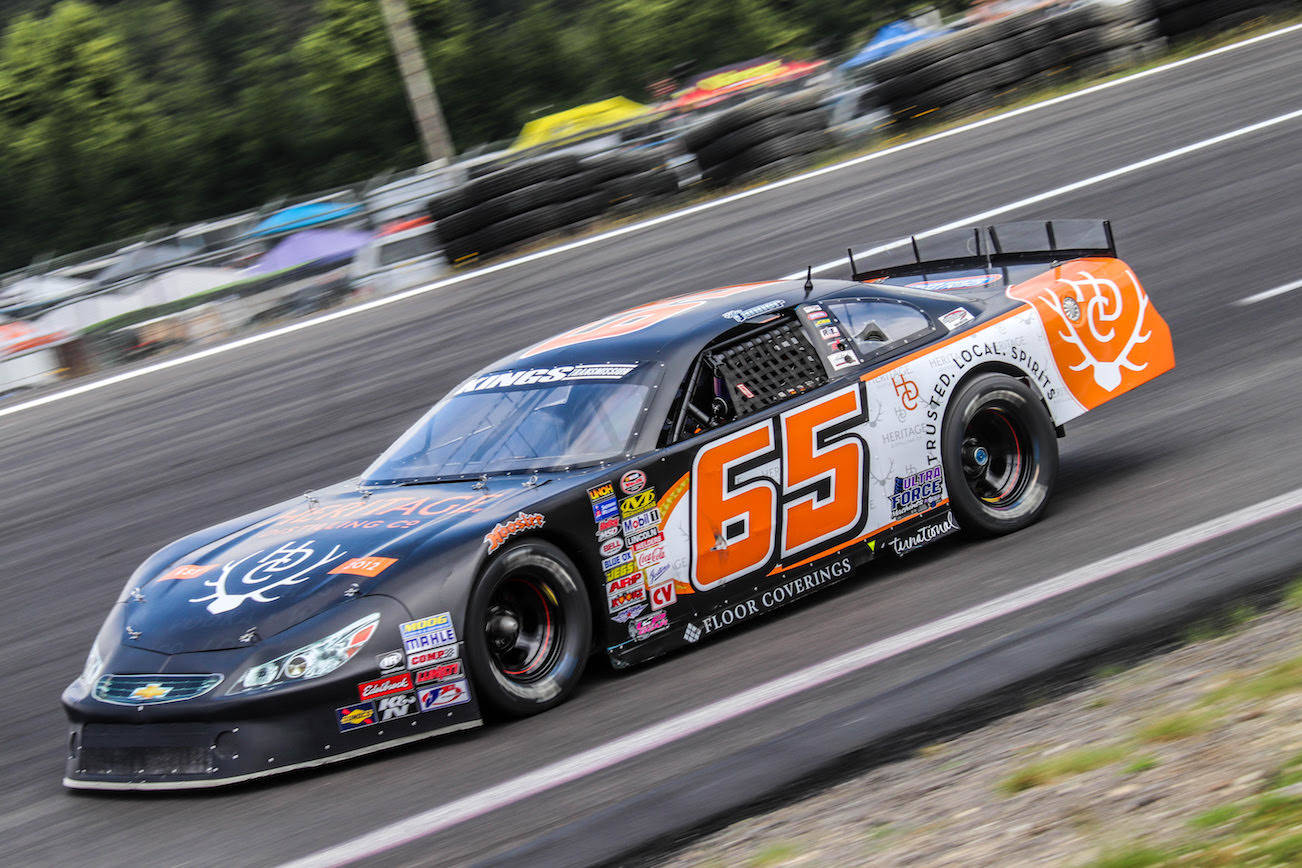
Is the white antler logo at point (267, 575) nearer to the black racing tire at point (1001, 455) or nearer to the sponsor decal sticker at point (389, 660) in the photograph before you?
the sponsor decal sticker at point (389, 660)

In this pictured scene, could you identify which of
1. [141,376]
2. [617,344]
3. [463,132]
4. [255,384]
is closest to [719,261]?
[255,384]

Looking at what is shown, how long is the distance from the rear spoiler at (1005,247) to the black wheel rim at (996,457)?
110 centimetres

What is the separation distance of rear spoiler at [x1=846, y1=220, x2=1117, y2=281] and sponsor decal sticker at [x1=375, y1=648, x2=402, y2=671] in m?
3.68

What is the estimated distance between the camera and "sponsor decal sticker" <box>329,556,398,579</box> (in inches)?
192

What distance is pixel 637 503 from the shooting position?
5359mm

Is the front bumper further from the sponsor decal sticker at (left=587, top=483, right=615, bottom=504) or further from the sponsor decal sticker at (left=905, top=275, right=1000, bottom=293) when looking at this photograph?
the sponsor decal sticker at (left=905, top=275, right=1000, bottom=293)

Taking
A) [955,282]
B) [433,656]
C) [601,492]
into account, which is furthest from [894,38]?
[433,656]

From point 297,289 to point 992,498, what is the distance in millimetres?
9764

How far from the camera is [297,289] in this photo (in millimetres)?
14781

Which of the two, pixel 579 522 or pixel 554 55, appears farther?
pixel 554 55

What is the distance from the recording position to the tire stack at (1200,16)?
18.6 metres

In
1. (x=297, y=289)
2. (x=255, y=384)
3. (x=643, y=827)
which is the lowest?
(x=643, y=827)

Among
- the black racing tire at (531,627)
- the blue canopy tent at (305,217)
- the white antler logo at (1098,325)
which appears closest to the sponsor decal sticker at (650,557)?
the black racing tire at (531,627)

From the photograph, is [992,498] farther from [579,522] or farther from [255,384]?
[255,384]
